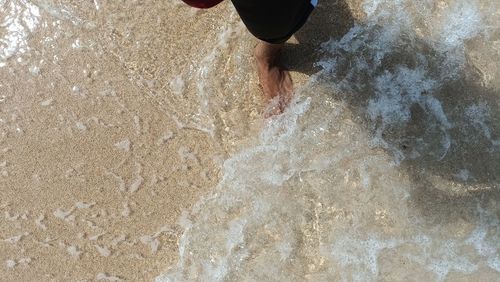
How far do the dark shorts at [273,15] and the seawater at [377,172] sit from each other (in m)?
0.58

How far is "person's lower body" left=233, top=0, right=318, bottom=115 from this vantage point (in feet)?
5.46

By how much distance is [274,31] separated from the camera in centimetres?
182

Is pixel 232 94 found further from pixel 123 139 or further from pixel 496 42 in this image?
pixel 496 42

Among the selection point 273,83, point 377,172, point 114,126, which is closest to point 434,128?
point 377,172

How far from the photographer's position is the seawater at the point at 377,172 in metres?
2.19

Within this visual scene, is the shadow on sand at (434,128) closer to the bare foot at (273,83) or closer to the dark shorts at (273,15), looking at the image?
the bare foot at (273,83)

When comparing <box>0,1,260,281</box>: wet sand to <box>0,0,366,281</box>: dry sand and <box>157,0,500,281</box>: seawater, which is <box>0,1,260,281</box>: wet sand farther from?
<box>157,0,500,281</box>: seawater

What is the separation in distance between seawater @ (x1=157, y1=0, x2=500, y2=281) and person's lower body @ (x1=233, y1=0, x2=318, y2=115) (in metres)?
0.08

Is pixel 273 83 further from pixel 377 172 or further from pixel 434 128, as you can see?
pixel 434 128

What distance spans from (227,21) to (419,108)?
0.93m

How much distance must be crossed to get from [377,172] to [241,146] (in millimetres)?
581

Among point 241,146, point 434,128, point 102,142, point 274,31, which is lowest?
point 434,128

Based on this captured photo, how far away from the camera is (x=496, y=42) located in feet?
7.81

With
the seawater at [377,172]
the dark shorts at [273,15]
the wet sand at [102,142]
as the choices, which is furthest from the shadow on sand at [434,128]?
the dark shorts at [273,15]
